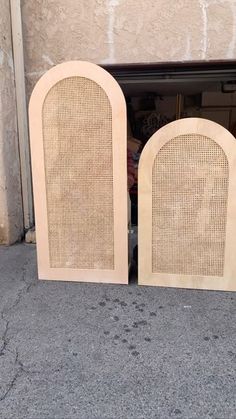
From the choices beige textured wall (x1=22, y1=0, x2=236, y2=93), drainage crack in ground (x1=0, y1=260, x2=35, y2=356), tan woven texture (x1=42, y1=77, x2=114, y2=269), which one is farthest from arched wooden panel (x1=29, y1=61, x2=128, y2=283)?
beige textured wall (x1=22, y1=0, x2=236, y2=93)

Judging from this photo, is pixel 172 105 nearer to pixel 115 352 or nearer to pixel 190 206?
pixel 190 206

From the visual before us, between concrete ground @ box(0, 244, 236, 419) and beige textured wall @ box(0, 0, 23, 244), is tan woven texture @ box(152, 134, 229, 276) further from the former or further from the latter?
beige textured wall @ box(0, 0, 23, 244)

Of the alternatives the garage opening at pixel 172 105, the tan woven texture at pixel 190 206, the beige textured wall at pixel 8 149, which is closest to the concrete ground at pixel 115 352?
the tan woven texture at pixel 190 206

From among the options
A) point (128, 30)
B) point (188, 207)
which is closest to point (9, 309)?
point (188, 207)

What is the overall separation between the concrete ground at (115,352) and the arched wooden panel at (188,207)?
0.20m

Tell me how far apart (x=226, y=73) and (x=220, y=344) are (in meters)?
3.59

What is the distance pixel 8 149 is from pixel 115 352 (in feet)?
9.92

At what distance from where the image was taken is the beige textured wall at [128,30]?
405 cm

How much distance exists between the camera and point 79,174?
10.7 ft

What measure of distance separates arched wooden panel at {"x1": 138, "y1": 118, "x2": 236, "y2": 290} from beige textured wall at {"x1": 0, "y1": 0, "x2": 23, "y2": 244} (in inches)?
80.1

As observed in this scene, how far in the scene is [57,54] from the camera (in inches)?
174

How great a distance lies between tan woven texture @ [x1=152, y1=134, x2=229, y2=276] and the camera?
3.05m

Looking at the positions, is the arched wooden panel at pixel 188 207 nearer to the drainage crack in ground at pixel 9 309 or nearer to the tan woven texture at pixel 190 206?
the tan woven texture at pixel 190 206

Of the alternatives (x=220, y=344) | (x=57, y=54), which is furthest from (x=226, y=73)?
(x=220, y=344)
